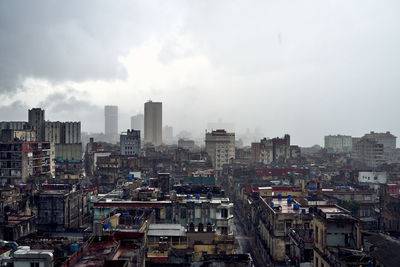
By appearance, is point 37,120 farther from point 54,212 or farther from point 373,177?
point 373,177

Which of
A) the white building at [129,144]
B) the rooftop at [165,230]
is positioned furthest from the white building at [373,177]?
the white building at [129,144]

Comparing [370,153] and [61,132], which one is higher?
[61,132]

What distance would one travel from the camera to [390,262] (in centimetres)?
3469

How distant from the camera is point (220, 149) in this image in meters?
174

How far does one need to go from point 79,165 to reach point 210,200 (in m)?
82.2

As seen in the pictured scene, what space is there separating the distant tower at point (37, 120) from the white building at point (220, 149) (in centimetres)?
6985

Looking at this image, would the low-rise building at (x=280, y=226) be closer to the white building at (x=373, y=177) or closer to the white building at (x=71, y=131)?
the white building at (x=373, y=177)

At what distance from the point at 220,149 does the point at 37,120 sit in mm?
76348

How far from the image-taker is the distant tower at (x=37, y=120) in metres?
161

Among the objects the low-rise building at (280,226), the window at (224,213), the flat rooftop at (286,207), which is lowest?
the low-rise building at (280,226)

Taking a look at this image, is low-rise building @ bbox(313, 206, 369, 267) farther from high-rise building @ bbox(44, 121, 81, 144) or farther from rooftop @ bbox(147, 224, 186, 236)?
high-rise building @ bbox(44, 121, 81, 144)

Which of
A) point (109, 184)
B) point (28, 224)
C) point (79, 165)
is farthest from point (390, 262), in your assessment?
point (79, 165)

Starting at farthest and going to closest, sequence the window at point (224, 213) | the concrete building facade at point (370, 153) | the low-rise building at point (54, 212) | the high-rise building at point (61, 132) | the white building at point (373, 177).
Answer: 1. the concrete building facade at point (370, 153)
2. the high-rise building at point (61, 132)
3. the white building at point (373, 177)
4. the low-rise building at point (54, 212)
5. the window at point (224, 213)

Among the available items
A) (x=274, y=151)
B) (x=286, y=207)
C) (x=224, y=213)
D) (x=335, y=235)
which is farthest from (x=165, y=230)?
(x=274, y=151)
